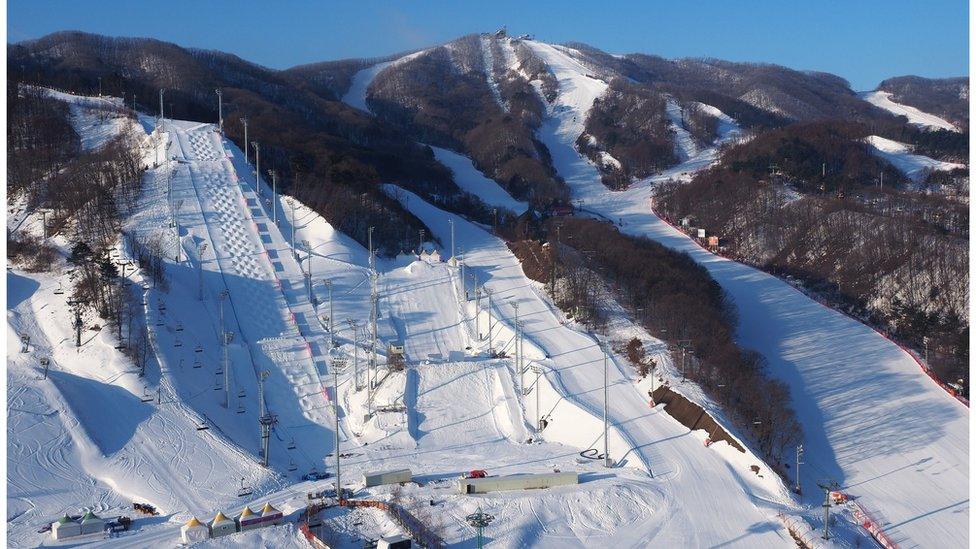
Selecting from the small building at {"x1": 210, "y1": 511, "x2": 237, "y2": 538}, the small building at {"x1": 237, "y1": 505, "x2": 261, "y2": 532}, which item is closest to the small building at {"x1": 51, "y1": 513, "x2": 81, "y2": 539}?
the small building at {"x1": 210, "y1": 511, "x2": 237, "y2": 538}

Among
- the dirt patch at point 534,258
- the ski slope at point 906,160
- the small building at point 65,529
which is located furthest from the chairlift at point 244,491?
the ski slope at point 906,160

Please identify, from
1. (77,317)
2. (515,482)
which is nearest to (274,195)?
(77,317)

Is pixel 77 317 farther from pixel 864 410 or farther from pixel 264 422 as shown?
pixel 864 410

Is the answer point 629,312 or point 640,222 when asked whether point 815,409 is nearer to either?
point 629,312

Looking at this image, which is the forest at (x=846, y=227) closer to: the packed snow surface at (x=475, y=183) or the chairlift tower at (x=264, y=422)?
the packed snow surface at (x=475, y=183)

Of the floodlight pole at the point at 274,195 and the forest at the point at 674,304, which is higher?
the floodlight pole at the point at 274,195

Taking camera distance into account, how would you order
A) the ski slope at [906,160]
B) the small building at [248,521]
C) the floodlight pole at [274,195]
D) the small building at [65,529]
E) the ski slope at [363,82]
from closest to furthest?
the small building at [65,529], the small building at [248,521], the floodlight pole at [274,195], the ski slope at [906,160], the ski slope at [363,82]

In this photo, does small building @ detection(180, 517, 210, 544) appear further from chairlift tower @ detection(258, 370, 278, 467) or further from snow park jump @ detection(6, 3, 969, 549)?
chairlift tower @ detection(258, 370, 278, 467)
